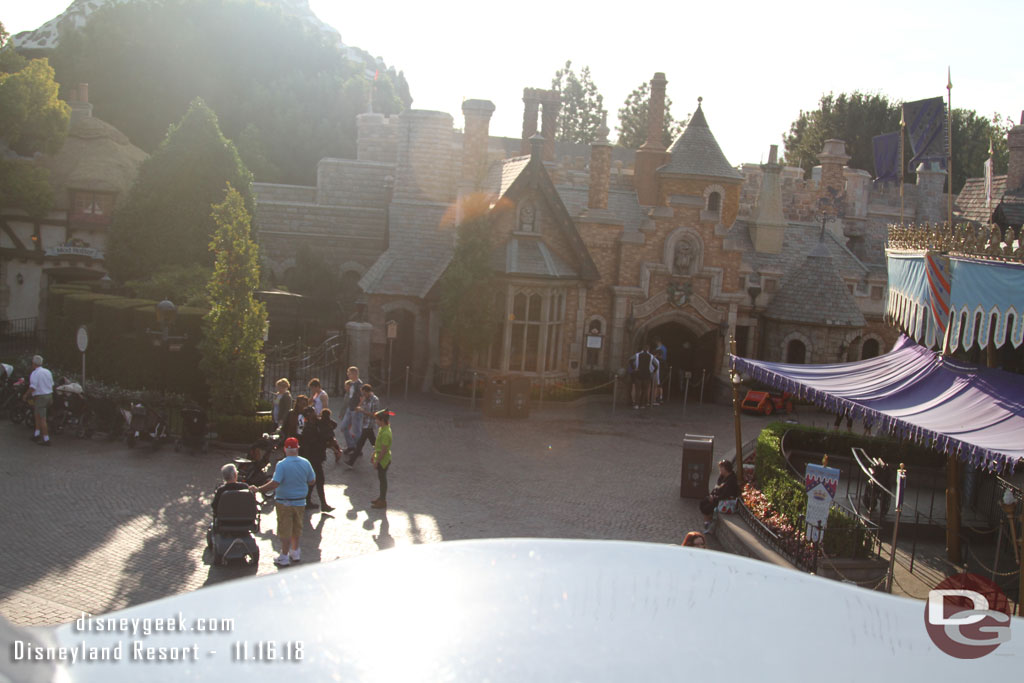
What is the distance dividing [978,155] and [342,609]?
2671 inches

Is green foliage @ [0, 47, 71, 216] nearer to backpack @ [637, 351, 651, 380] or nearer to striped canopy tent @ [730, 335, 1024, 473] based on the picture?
backpack @ [637, 351, 651, 380]

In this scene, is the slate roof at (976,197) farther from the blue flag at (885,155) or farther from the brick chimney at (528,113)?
the brick chimney at (528,113)

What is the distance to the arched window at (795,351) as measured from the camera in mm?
28266

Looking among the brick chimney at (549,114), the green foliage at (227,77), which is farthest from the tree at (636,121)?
the brick chimney at (549,114)

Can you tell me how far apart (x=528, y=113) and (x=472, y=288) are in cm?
1507

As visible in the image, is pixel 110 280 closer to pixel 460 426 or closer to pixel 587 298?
pixel 460 426

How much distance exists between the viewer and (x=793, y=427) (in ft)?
59.0

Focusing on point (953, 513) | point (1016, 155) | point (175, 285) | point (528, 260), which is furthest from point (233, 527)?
point (1016, 155)

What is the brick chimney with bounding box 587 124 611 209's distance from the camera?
87.7 feet

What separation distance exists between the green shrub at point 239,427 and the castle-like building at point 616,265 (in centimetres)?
901

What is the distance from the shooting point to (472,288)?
24094 mm

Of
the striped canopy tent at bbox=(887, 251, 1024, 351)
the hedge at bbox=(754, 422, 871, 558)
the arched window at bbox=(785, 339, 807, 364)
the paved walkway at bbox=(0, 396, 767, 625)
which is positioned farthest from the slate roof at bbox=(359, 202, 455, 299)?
the striped canopy tent at bbox=(887, 251, 1024, 351)

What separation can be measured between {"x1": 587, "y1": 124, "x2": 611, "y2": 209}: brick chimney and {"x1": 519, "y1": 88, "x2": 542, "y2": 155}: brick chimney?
8954mm

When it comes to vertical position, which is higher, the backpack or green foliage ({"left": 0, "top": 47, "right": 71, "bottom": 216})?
green foliage ({"left": 0, "top": 47, "right": 71, "bottom": 216})
